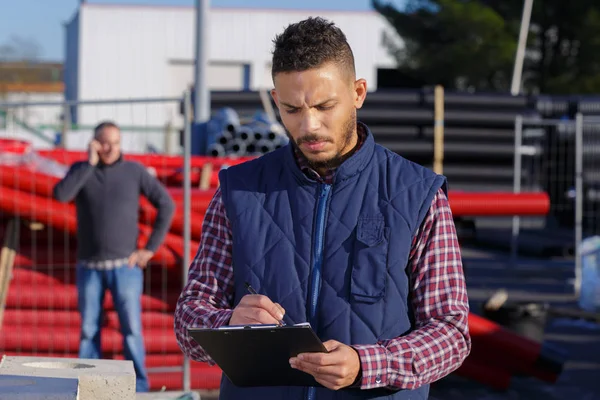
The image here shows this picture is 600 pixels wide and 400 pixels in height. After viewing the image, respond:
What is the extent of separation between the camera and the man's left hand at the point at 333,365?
254 centimetres

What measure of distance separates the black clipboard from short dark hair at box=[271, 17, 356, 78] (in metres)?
0.67

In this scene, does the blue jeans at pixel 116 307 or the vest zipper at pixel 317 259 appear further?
the blue jeans at pixel 116 307

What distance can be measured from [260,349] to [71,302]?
6039mm

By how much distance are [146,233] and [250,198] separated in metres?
5.56

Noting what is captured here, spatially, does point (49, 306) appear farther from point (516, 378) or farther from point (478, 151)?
point (478, 151)

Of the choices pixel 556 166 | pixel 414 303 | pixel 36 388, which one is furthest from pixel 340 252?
pixel 556 166

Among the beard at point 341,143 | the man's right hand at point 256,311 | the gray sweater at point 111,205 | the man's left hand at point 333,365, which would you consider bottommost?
the gray sweater at point 111,205

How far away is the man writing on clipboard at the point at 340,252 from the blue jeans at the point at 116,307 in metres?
4.96

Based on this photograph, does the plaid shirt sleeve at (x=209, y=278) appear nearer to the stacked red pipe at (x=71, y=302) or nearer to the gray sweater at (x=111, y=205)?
the gray sweater at (x=111, y=205)

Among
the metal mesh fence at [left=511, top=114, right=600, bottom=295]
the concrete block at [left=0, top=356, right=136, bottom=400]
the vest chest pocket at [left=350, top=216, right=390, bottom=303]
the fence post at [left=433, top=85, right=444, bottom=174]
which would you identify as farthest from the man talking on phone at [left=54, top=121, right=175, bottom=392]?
the fence post at [left=433, top=85, right=444, bottom=174]

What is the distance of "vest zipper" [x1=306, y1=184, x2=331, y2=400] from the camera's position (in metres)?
2.73

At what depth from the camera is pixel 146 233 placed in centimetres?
830

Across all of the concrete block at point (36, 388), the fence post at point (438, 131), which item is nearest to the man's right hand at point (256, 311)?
the concrete block at point (36, 388)

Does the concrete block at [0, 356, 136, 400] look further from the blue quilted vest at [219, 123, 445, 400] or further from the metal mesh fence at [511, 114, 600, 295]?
the metal mesh fence at [511, 114, 600, 295]
